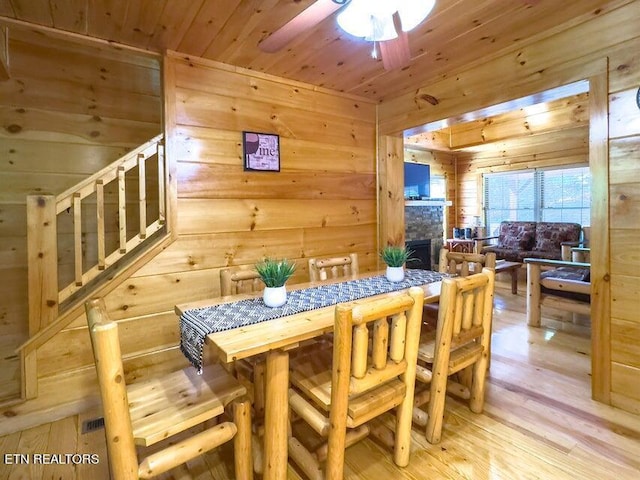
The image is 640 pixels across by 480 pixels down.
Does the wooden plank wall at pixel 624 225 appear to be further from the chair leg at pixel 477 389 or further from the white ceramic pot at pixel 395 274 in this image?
the white ceramic pot at pixel 395 274

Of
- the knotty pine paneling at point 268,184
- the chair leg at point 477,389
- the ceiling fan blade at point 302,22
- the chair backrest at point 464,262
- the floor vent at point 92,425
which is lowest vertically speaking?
the floor vent at point 92,425

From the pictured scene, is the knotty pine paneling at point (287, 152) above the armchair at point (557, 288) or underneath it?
above

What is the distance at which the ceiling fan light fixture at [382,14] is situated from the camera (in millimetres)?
1469

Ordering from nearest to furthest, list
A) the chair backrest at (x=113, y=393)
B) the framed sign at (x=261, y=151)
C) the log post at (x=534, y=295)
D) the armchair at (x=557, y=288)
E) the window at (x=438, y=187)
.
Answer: the chair backrest at (x=113, y=393)
the framed sign at (x=261, y=151)
the armchair at (x=557, y=288)
the log post at (x=534, y=295)
the window at (x=438, y=187)

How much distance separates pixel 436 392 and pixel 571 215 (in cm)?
572

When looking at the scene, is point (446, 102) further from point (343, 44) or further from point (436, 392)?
point (436, 392)

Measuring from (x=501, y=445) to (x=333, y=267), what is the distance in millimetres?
1489

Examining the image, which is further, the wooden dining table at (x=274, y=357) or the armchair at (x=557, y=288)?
the armchair at (x=557, y=288)

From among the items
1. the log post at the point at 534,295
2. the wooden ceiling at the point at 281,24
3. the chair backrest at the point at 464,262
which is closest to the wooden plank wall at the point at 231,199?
the wooden ceiling at the point at 281,24

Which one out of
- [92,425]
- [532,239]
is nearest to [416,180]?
[532,239]

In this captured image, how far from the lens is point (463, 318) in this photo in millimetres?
1765

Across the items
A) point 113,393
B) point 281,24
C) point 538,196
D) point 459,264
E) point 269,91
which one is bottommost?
point 113,393

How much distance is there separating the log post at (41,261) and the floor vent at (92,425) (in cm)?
62

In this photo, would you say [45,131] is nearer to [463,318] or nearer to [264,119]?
[264,119]
